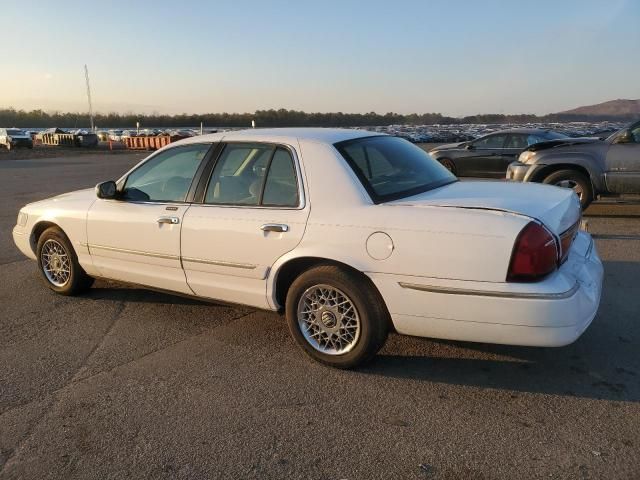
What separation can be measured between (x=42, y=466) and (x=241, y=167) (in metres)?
2.33

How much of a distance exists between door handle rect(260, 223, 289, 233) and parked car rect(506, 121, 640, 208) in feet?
22.0

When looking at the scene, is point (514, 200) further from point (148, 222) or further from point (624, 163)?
point (624, 163)

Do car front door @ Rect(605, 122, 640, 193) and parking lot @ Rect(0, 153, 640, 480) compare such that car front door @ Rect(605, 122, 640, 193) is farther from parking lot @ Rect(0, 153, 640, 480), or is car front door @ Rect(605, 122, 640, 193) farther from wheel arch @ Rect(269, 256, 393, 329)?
wheel arch @ Rect(269, 256, 393, 329)

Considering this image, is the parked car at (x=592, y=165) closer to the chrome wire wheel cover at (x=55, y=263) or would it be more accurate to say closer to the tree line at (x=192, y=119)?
the chrome wire wheel cover at (x=55, y=263)

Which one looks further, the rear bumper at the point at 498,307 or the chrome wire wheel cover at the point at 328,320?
the chrome wire wheel cover at the point at 328,320

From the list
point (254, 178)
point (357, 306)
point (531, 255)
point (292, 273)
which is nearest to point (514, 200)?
point (531, 255)

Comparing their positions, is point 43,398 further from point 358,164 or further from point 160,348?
point 358,164

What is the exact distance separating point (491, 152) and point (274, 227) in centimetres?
1166

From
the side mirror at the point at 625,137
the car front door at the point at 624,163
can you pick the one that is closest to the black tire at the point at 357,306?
the car front door at the point at 624,163

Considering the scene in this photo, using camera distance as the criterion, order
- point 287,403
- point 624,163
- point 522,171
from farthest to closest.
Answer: point 522,171
point 624,163
point 287,403

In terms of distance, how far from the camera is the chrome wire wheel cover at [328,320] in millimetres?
3561

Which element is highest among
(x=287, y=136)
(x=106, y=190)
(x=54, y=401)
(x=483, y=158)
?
(x=287, y=136)

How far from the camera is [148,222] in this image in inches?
171

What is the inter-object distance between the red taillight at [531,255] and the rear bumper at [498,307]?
0.18ft
